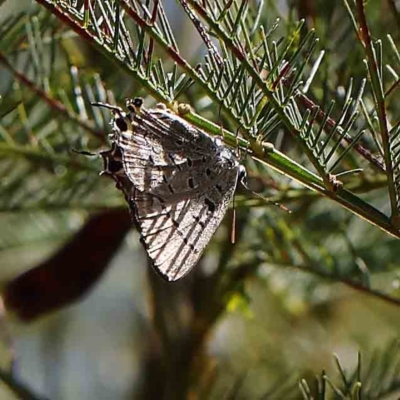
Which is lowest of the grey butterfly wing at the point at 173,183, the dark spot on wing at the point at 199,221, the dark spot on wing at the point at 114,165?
the dark spot on wing at the point at 199,221

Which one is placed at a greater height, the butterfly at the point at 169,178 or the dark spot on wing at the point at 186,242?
the butterfly at the point at 169,178

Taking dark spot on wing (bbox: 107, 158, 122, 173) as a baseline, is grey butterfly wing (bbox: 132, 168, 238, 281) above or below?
below

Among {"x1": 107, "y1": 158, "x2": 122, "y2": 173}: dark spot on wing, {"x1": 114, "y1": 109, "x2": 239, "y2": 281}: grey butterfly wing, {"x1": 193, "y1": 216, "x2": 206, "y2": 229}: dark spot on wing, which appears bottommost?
{"x1": 193, "y1": 216, "x2": 206, "y2": 229}: dark spot on wing

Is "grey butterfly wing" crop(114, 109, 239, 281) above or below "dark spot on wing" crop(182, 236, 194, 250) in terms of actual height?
above

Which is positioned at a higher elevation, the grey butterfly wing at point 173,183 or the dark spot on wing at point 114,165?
the dark spot on wing at point 114,165

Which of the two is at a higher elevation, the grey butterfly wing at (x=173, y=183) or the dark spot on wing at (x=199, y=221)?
the grey butterfly wing at (x=173, y=183)
